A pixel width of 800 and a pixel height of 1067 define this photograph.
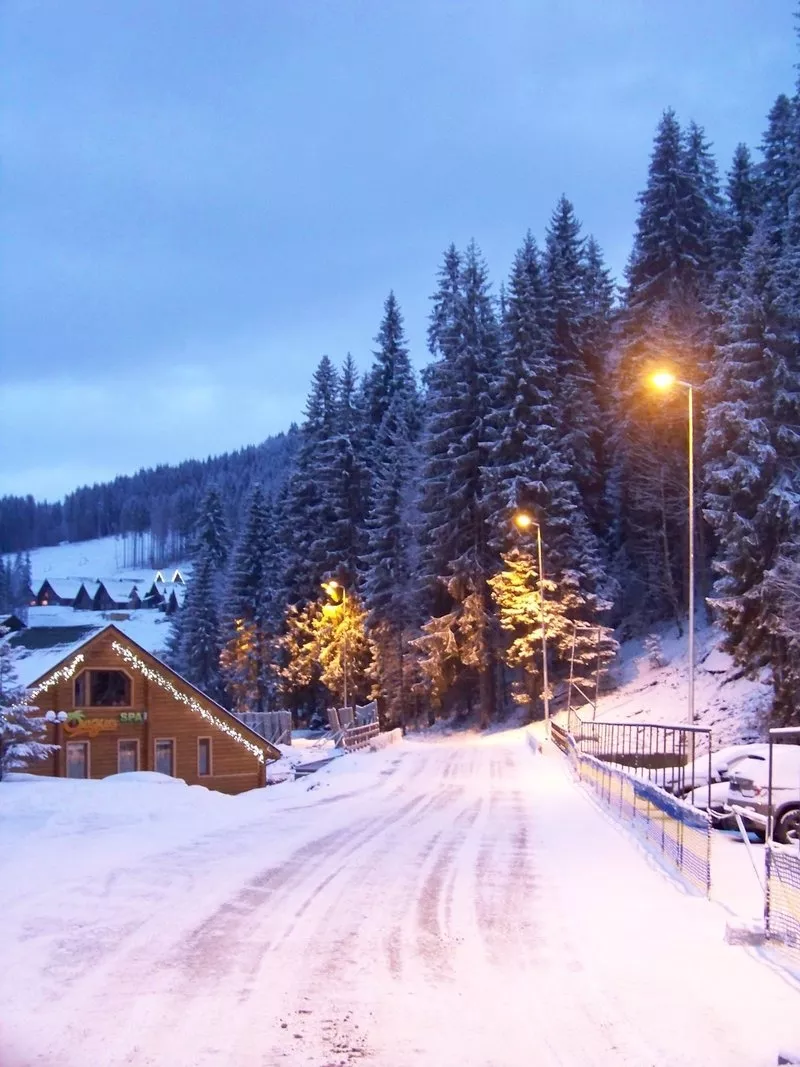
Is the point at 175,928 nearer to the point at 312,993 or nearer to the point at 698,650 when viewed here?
the point at 312,993

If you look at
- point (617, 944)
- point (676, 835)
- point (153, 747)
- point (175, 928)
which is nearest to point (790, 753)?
point (676, 835)

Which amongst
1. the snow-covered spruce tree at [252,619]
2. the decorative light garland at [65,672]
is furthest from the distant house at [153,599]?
the decorative light garland at [65,672]

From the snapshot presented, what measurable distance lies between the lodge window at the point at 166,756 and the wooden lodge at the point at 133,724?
0.12ft

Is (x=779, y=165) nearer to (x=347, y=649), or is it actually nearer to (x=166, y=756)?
(x=347, y=649)

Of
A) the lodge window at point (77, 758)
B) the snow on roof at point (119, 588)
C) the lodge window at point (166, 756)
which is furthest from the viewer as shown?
the snow on roof at point (119, 588)

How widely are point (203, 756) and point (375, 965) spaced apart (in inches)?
1255

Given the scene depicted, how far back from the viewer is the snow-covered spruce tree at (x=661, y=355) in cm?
4728

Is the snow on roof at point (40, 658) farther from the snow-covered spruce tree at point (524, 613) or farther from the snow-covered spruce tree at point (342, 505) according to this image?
the snow-covered spruce tree at point (342, 505)

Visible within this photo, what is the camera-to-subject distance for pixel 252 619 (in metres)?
71.4

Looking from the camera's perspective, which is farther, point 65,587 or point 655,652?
point 65,587

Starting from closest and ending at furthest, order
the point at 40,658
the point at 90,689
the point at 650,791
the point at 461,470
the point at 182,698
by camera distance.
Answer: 1. the point at 650,791
2. the point at 40,658
3. the point at 90,689
4. the point at 182,698
5. the point at 461,470

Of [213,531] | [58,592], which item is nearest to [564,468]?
[213,531]

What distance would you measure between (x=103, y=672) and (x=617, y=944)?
100 ft

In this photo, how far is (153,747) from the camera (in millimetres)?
36750
